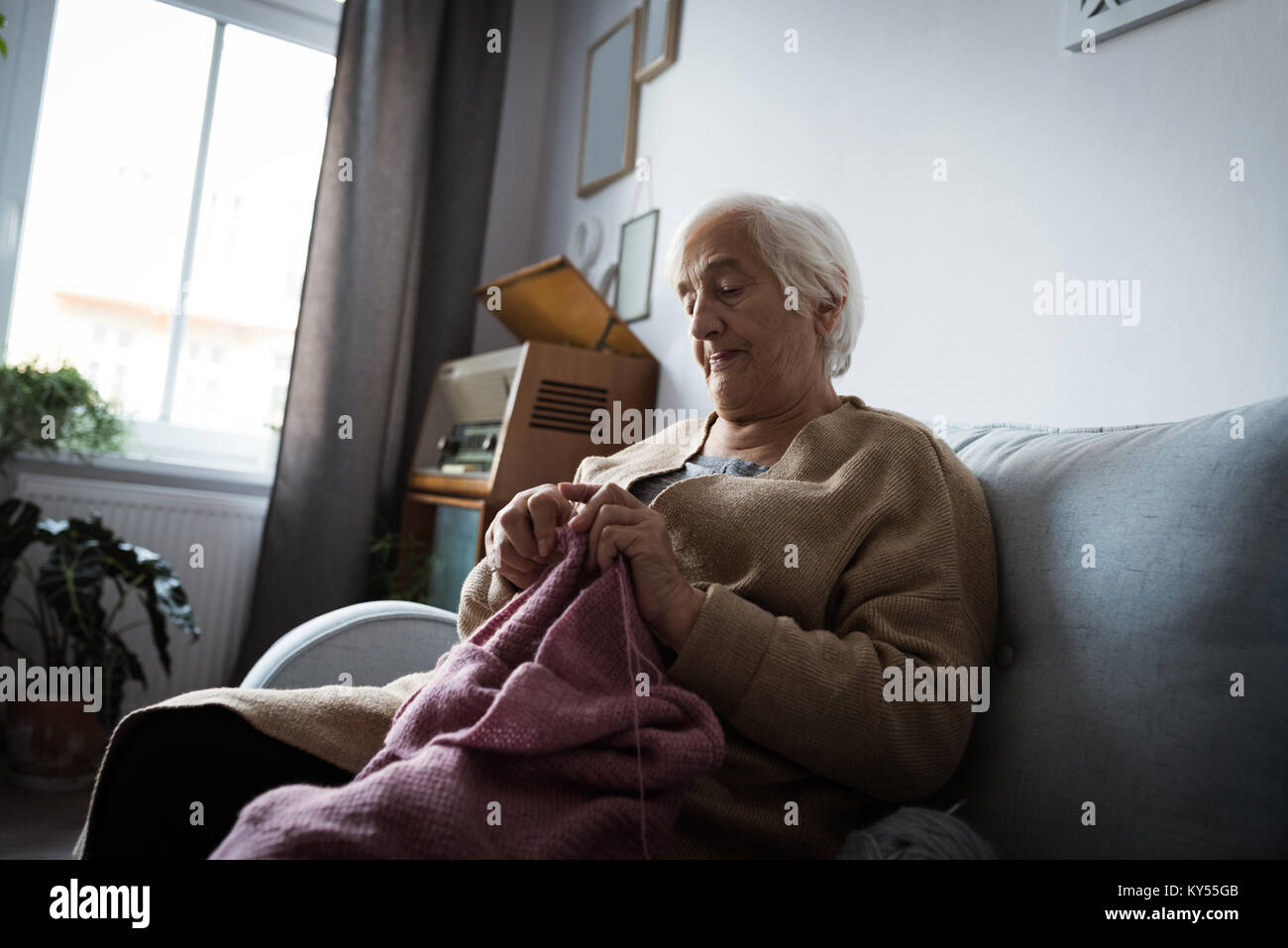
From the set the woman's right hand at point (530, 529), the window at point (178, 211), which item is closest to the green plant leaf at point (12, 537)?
the window at point (178, 211)

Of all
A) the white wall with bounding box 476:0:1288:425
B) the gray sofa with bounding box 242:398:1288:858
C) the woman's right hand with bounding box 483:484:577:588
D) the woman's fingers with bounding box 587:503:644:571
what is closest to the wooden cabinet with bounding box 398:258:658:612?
the white wall with bounding box 476:0:1288:425

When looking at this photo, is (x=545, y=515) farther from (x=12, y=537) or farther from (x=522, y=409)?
(x=12, y=537)

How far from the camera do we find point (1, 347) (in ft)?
8.88

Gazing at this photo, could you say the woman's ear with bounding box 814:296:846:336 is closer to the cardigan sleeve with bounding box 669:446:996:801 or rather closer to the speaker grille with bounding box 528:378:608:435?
the cardigan sleeve with bounding box 669:446:996:801

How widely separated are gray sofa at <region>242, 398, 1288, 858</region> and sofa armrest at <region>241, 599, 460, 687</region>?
86 cm

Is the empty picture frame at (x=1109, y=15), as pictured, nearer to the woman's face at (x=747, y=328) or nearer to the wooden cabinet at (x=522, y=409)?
the woman's face at (x=747, y=328)

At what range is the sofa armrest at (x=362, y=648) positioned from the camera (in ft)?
4.65

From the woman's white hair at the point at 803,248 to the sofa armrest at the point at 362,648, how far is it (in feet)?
2.29

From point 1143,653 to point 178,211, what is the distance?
10.5 feet

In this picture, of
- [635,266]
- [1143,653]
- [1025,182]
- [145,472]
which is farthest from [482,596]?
[145,472]

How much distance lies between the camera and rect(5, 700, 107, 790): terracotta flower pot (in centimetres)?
238

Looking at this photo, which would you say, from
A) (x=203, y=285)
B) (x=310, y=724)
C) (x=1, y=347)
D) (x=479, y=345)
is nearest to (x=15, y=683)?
(x=1, y=347)

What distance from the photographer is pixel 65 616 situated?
7.50 ft
